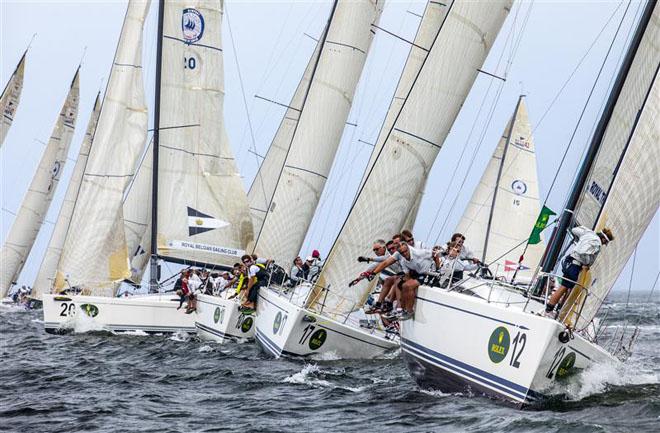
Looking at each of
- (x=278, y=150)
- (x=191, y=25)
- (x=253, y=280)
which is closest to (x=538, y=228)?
(x=253, y=280)

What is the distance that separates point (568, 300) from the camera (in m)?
11.4

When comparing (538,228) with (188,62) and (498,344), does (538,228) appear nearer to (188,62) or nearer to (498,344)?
(498,344)

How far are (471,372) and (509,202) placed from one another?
19697mm

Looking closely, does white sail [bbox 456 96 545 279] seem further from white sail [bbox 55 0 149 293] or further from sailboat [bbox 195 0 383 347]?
white sail [bbox 55 0 149 293]

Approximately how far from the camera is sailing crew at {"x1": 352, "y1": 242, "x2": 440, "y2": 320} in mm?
12758

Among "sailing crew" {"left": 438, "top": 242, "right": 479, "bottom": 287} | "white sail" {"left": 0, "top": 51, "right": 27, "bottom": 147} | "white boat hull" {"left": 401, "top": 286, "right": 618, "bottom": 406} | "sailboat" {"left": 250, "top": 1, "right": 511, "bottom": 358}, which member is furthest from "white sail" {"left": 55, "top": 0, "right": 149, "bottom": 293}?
"white boat hull" {"left": 401, "top": 286, "right": 618, "bottom": 406}

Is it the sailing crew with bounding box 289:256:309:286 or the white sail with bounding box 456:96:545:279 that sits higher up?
the white sail with bounding box 456:96:545:279

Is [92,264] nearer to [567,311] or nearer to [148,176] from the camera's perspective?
[148,176]

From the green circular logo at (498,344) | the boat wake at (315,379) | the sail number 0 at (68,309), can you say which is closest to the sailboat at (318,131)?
the sail number 0 at (68,309)

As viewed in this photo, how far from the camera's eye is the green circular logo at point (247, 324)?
19.7m

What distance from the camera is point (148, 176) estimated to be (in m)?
29.0

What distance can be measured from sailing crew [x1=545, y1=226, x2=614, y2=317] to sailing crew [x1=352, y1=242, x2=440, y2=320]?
1764 millimetres

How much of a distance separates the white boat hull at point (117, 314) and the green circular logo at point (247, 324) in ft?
6.84

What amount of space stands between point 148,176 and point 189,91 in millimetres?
5131
